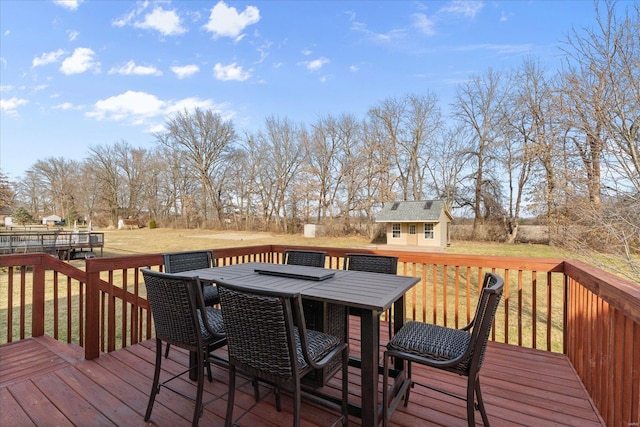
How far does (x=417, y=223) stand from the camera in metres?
14.8

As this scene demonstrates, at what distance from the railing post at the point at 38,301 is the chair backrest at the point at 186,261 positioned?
1352 mm

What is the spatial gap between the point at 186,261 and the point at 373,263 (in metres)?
1.94

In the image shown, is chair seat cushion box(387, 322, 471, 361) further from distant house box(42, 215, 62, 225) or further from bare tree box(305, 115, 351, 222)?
distant house box(42, 215, 62, 225)

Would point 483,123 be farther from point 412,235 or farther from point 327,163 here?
point 327,163

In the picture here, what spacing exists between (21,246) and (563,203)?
15.7m

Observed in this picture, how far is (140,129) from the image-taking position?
22797 millimetres

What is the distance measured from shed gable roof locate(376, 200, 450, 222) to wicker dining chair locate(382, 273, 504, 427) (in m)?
13.1

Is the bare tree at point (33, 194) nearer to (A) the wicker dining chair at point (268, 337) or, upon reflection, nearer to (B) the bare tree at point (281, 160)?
(B) the bare tree at point (281, 160)

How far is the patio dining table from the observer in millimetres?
1664

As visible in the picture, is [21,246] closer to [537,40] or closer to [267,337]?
[267,337]

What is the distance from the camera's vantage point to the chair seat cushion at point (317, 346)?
1.60 metres

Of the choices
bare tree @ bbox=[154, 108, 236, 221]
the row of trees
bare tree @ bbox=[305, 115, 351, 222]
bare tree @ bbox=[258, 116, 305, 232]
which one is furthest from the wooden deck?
bare tree @ bbox=[154, 108, 236, 221]

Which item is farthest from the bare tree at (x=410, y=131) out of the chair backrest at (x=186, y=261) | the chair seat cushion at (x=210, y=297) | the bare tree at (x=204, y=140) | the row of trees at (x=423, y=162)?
the chair seat cushion at (x=210, y=297)

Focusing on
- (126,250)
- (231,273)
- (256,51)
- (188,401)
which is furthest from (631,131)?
(126,250)
